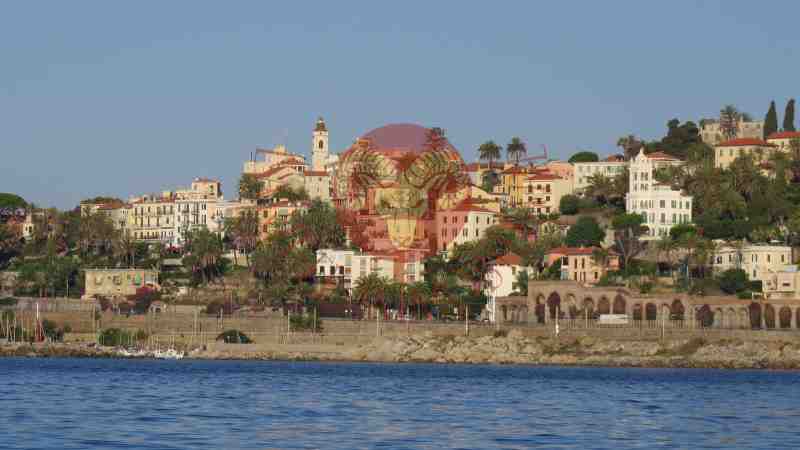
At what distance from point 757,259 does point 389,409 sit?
69368 millimetres

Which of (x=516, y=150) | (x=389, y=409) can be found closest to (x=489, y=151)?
(x=516, y=150)

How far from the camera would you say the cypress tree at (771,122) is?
16798 cm

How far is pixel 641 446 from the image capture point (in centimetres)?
5191

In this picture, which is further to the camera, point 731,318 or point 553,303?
point 553,303

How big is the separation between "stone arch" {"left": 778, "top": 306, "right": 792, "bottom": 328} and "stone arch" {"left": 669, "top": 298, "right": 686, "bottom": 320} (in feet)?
21.4

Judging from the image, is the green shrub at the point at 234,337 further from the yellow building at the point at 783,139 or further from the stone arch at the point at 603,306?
the yellow building at the point at 783,139

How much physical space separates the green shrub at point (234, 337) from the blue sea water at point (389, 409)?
22943 mm

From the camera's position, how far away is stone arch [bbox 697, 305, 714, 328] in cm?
11906

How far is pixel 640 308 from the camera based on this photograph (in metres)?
122

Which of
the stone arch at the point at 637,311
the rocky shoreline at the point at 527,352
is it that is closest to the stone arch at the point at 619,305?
the stone arch at the point at 637,311

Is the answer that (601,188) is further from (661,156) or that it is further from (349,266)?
(349,266)

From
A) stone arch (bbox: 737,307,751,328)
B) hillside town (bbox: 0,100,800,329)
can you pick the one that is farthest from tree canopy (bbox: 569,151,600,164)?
stone arch (bbox: 737,307,751,328)

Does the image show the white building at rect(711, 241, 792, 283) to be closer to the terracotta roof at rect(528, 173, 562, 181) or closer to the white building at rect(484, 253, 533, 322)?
the white building at rect(484, 253, 533, 322)

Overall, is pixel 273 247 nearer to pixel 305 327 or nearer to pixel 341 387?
pixel 305 327
